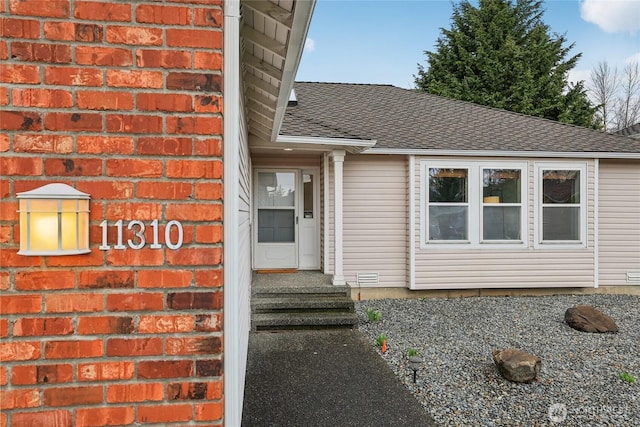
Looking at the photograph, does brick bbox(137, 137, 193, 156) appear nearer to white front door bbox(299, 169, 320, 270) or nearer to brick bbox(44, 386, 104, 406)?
brick bbox(44, 386, 104, 406)

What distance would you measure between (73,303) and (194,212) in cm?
53

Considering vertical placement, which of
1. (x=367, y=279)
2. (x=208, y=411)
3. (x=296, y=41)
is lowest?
(x=367, y=279)

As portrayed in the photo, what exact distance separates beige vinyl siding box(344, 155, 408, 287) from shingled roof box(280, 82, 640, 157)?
491 mm

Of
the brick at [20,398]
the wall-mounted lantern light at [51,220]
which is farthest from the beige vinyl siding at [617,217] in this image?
the brick at [20,398]

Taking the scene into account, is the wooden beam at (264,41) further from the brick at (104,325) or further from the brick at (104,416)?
the brick at (104,416)

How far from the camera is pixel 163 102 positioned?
56.1 inches

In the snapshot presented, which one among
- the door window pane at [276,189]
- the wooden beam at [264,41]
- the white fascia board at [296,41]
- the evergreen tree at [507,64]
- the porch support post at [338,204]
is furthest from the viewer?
the evergreen tree at [507,64]

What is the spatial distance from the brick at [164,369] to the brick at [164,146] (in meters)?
0.77

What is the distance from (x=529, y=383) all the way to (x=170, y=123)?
399cm

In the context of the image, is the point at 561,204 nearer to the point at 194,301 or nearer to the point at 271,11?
the point at 271,11

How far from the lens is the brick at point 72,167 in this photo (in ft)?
4.48

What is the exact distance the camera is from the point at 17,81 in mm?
1350

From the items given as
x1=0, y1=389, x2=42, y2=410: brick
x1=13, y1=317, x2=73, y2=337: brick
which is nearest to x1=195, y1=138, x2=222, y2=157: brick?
x1=13, y1=317, x2=73, y2=337: brick

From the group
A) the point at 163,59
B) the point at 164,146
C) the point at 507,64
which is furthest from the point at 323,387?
the point at 507,64
